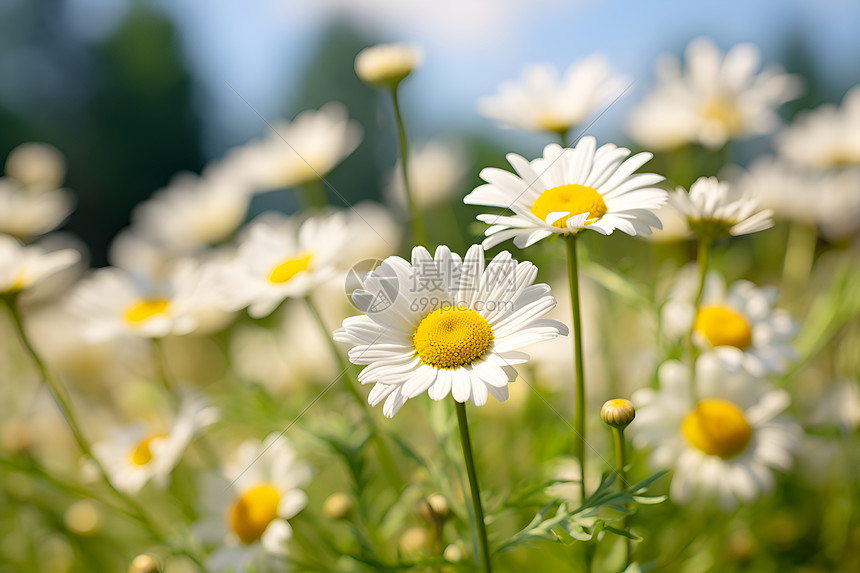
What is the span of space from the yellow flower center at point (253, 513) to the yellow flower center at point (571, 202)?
554 millimetres

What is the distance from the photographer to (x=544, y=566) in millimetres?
1021

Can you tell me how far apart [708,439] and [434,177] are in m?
1.36

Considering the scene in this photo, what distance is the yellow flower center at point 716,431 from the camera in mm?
845

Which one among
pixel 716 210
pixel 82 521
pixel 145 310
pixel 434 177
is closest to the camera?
pixel 716 210

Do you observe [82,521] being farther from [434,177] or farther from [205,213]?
[434,177]

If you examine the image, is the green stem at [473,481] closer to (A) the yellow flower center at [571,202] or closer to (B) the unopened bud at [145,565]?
(A) the yellow flower center at [571,202]

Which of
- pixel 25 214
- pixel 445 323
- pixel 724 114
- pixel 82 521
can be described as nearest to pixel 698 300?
pixel 445 323

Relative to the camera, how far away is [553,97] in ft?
3.33

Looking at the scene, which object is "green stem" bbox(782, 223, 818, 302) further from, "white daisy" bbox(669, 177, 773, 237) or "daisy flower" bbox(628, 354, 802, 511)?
"white daisy" bbox(669, 177, 773, 237)

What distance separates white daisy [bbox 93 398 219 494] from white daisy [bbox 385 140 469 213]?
38.2 inches

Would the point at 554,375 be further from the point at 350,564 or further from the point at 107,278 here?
the point at 107,278

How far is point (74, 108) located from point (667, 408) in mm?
12437

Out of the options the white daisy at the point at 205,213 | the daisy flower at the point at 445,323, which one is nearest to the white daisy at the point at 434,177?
the white daisy at the point at 205,213

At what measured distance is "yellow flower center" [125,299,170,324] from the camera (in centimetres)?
101
